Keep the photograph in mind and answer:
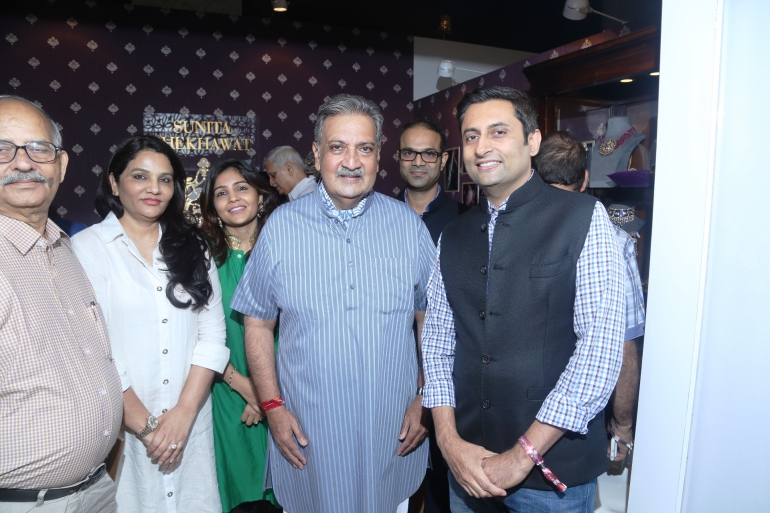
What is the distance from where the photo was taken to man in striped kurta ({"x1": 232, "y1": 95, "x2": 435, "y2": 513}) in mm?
1694

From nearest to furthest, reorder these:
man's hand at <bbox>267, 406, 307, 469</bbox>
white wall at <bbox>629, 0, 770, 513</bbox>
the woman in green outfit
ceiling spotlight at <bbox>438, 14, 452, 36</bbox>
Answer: white wall at <bbox>629, 0, 770, 513</bbox>
man's hand at <bbox>267, 406, 307, 469</bbox>
the woman in green outfit
ceiling spotlight at <bbox>438, 14, 452, 36</bbox>

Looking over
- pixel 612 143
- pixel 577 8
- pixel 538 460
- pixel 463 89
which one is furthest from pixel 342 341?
pixel 463 89

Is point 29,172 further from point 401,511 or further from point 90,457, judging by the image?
point 401,511

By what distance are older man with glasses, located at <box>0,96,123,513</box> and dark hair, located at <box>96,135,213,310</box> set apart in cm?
41

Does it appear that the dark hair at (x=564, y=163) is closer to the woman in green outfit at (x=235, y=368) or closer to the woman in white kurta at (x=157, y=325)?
the woman in green outfit at (x=235, y=368)

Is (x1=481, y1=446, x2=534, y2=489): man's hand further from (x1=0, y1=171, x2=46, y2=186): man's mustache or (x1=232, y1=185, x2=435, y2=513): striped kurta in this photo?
(x1=0, y1=171, x2=46, y2=186): man's mustache

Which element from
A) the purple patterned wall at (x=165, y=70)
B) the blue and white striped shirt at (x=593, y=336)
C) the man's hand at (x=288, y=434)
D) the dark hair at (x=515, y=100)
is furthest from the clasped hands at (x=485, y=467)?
the purple patterned wall at (x=165, y=70)

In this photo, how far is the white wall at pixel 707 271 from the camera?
2.67ft

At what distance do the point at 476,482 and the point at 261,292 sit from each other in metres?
0.95

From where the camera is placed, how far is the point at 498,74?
16.1ft

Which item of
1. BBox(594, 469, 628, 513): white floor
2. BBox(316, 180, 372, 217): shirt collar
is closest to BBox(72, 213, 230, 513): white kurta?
BBox(316, 180, 372, 217): shirt collar

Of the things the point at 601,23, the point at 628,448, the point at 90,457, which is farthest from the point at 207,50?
the point at 628,448

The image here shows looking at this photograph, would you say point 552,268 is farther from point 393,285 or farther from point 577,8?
point 577,8

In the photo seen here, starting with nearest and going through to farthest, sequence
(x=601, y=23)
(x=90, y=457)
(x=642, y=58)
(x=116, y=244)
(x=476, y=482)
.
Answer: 1. (x=476, y=482)
2. (x=90, y=457)
3. (x=116, y=244)
4. (x=642, y=58)
5. (x=601, y=23)
